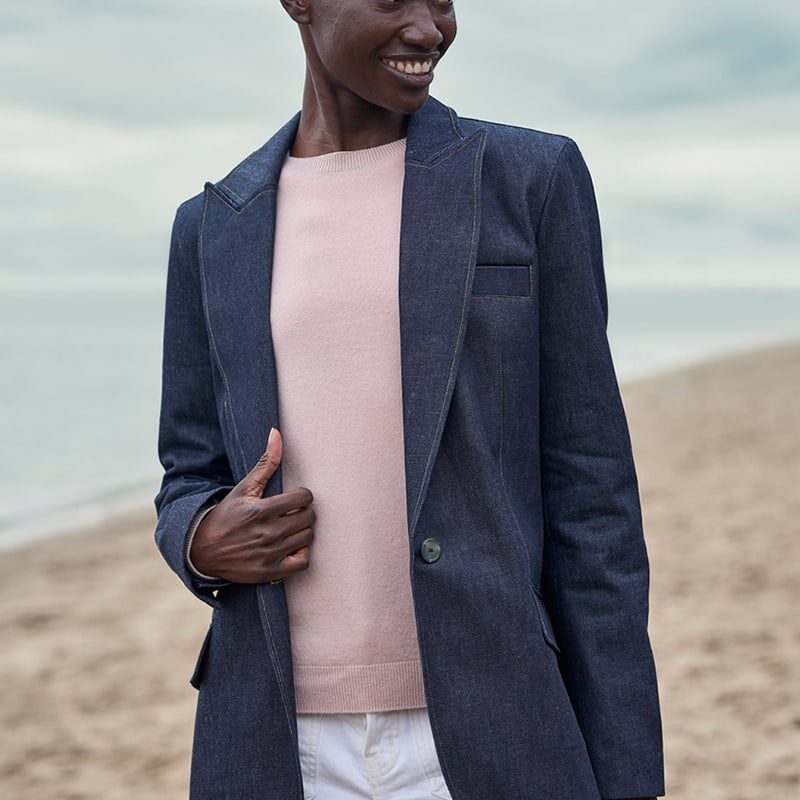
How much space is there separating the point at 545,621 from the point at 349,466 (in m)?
0.35

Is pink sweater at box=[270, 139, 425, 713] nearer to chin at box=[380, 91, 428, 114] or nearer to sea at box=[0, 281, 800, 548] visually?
chin at box=[380, 91, 428, 114]

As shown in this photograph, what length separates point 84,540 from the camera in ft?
35.7

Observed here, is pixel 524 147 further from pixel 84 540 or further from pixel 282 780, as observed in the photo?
pixel 84 540

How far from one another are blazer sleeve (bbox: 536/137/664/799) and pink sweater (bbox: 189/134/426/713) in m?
0.22

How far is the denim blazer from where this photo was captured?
173 centimetres

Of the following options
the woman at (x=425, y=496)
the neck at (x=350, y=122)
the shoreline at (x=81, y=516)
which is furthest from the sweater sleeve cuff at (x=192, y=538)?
the shoreline at (x=81, y=516)

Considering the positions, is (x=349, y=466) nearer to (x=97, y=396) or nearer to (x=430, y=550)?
(x=430, y=550)

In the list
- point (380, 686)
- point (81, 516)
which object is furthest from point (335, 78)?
point (81, 516)

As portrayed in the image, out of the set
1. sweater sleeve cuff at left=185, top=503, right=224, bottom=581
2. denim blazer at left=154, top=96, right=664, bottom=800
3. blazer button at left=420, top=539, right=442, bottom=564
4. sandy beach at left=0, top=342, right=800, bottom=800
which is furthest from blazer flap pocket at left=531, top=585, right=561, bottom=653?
sandy beach at left=0, top=342, right=800, bottom=800

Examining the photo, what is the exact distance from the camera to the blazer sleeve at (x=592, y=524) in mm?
1793

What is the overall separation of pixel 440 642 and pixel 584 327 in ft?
1.58

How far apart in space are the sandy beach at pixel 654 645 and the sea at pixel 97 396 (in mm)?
2736

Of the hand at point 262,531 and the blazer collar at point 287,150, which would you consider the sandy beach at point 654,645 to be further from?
the blazer collar at point 287,150

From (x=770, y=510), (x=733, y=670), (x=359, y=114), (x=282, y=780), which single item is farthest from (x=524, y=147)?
(x=770, y=510)
